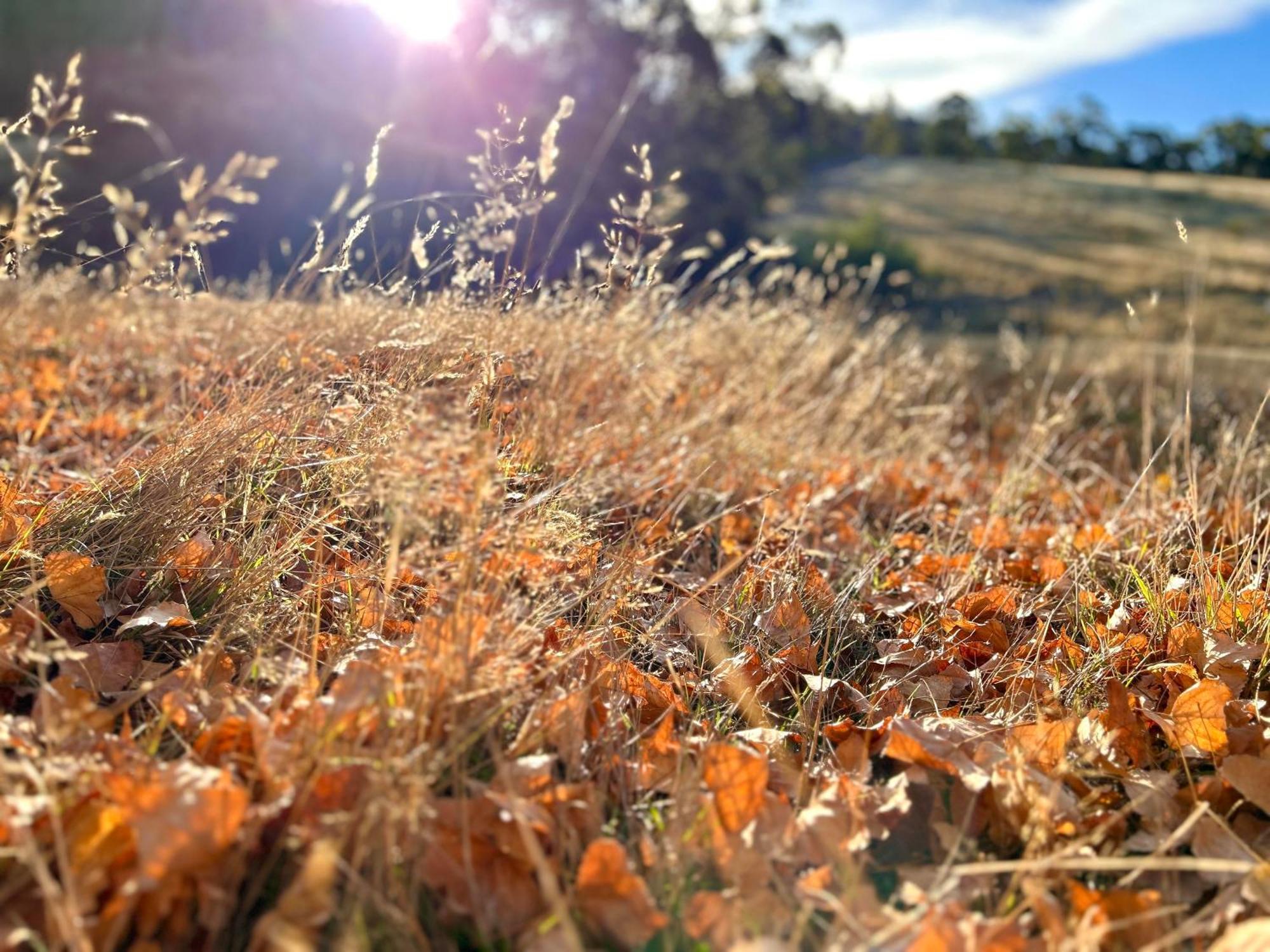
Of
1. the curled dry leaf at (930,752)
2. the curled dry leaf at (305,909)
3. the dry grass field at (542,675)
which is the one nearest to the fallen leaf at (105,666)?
the dry grass field at (542,675)

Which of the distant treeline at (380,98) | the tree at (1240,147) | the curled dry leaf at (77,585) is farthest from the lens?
the tree at (1240,147)

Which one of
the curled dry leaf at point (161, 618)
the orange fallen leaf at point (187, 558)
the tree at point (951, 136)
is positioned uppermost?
the tree at point (951, 136)

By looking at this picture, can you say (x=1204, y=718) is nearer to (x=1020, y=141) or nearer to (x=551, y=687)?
(x=551, y=687)

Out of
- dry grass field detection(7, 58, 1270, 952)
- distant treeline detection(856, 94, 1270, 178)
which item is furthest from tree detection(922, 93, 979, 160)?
dry grass field detection(7, 58, 1270, 952)

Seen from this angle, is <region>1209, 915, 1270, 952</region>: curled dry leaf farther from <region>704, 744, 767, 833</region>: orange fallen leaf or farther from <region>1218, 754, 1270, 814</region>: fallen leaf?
<region>704, 744, 767, 833</region>: orange fallen leaf

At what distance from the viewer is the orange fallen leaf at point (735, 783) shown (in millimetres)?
1399

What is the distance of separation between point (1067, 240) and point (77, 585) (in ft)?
76.0

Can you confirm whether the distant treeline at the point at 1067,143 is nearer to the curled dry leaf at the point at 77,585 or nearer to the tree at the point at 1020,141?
the tree at the point at 1020,141

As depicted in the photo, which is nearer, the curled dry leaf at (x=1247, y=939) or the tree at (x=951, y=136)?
the curled dry leaf at (x=1247, y=939)

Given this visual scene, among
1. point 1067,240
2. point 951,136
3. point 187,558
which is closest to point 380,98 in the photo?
point 187,558

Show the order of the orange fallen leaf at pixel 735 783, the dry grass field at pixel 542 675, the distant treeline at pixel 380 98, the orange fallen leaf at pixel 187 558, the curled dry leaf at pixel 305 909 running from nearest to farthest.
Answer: the curled dry leaf at pixel 305 909 → the dry grass field at pixel 542 675 → the orange fallen leaf at pixel 735 783 → the orange fallen leaf at pixel 187 558 → the distant treeline at pixel 380 98

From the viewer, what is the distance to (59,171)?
861cm

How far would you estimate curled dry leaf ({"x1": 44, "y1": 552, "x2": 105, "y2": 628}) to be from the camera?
1.74 metres

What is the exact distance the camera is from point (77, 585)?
69.2 inches
